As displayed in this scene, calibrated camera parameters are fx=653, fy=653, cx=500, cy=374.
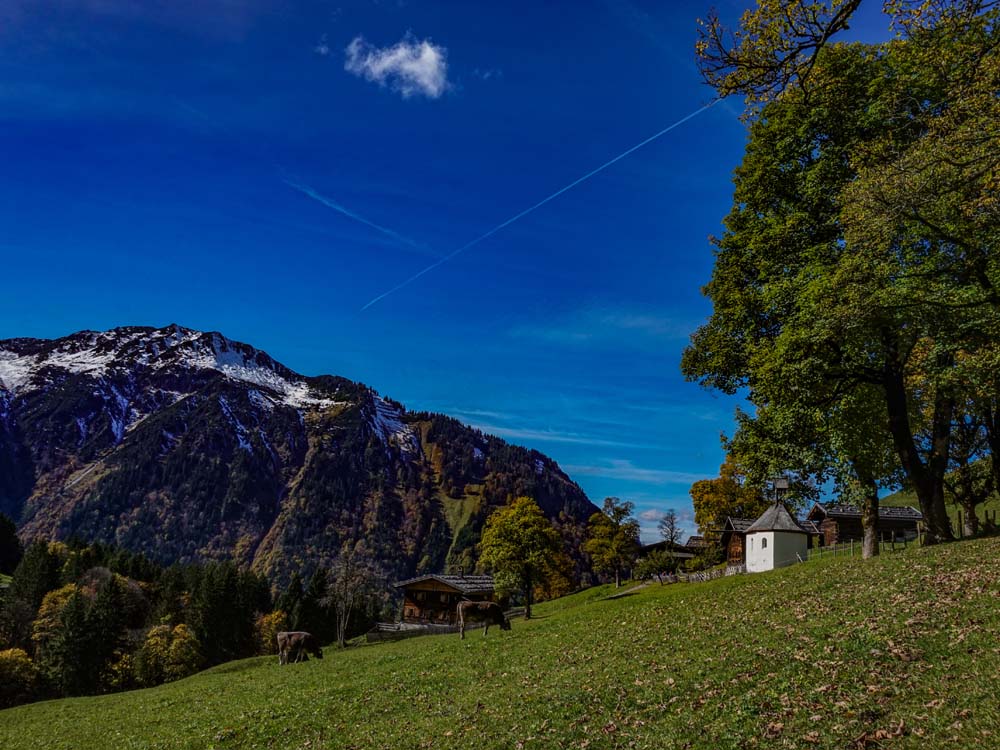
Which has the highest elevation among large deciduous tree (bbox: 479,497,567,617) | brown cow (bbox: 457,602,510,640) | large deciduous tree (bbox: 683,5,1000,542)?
large deciduous tree (bbox: 683,5,1000,542)

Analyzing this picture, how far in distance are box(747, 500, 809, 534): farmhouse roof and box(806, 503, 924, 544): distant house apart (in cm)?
1519

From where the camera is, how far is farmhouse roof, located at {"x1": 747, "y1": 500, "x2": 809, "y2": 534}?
5488 cm

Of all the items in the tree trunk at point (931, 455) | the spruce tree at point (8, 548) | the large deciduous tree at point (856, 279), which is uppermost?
the large deciduous tree at point (856, 279)

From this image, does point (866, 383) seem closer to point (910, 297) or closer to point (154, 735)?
point (910, 297)

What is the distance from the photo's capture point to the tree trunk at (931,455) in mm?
28609

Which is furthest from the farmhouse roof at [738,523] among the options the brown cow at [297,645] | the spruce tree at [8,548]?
the spruce tree at [8,548]

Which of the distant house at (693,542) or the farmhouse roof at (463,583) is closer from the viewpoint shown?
the farmhouse roof at (463,583)

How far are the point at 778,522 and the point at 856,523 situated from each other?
33911 mm

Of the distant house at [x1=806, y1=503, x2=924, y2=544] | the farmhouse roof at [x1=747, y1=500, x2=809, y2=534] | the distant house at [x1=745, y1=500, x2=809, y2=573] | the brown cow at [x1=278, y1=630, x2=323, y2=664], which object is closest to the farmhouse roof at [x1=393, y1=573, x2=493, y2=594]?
the brown cow at [x1=278, y1=630, x2=323, y2=664]

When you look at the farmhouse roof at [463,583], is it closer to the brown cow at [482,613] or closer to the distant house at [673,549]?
the distant house at [673,549]

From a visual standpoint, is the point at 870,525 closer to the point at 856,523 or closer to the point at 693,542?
the point at 856,523

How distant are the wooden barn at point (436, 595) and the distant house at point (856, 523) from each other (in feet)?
152

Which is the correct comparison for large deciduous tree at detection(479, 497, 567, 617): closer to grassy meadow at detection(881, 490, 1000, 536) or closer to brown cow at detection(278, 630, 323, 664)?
brown cow at detection(278, 630, 323, 664)

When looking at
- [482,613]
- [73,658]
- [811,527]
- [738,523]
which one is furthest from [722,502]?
[73,658]
